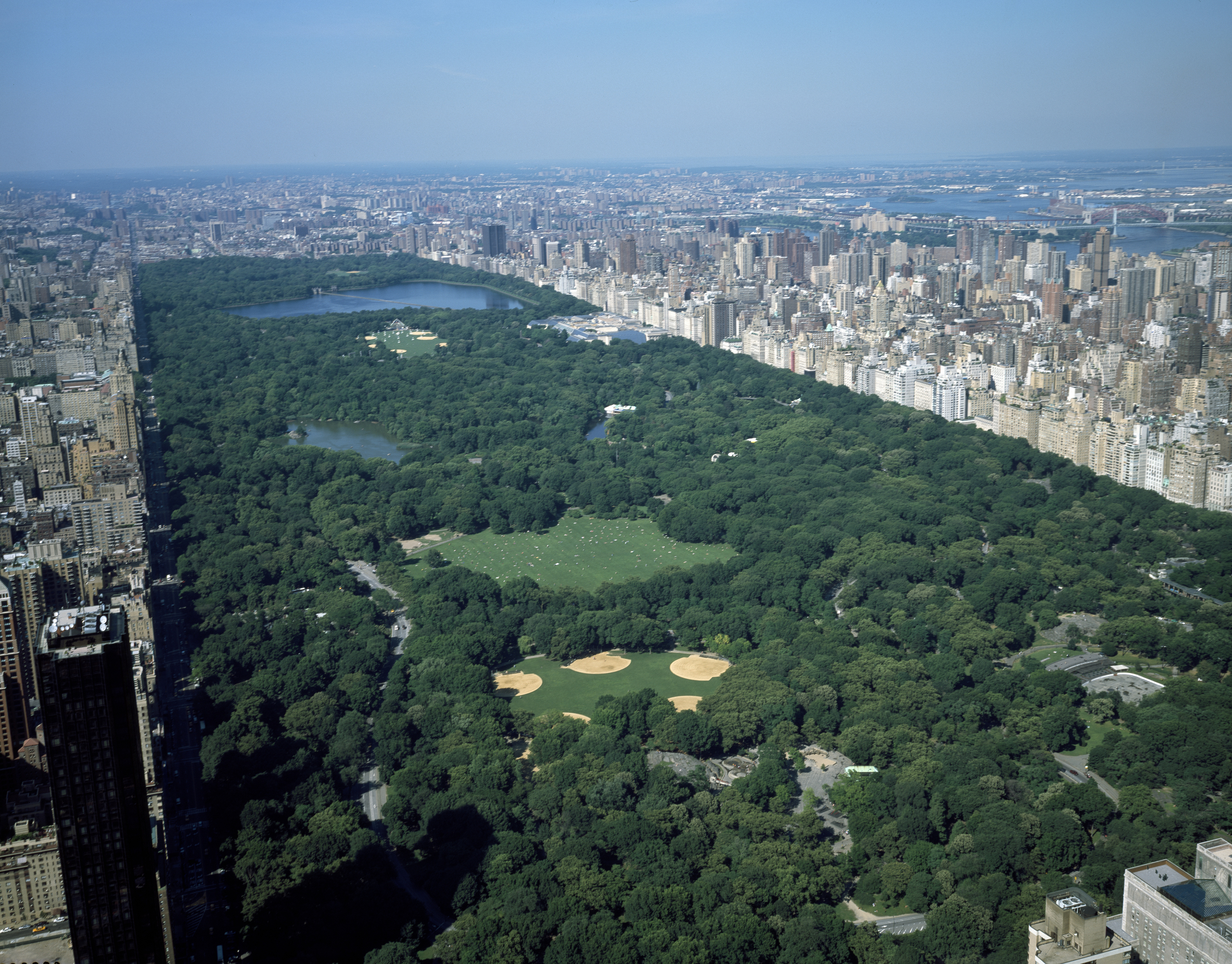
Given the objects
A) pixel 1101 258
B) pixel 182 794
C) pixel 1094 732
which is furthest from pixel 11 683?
pixel 1101 258

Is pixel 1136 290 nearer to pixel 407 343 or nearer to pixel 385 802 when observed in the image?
pixel 407 343

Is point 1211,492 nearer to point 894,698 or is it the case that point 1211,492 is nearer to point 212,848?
point 894,698

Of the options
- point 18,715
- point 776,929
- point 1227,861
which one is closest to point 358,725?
point 18,715

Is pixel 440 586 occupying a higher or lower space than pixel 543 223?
lower

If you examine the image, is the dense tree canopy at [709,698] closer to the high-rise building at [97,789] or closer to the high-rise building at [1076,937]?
the high-rise building at [1076,937]

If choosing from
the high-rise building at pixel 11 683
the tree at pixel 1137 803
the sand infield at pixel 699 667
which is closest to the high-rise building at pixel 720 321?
the sand infield at pixel 699 667

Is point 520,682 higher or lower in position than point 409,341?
lower
